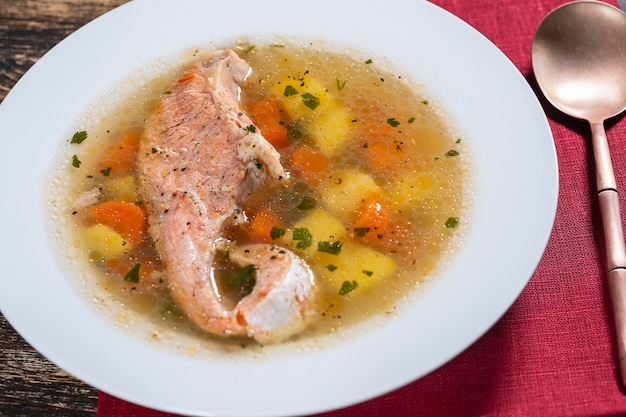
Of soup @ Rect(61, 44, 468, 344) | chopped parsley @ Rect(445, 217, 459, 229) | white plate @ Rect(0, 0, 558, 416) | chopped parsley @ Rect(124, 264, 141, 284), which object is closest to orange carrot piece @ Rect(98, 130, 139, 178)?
soup @ Rect(61, 44, 468, 344)

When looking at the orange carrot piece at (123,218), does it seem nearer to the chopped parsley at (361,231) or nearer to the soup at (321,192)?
the soup at (321,192)

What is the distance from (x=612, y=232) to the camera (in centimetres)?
224

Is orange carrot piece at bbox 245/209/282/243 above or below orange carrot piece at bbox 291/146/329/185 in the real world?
below

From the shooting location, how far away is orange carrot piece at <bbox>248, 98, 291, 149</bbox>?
2516 mm

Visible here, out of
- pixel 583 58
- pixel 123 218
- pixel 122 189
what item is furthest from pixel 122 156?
pixel 583 58

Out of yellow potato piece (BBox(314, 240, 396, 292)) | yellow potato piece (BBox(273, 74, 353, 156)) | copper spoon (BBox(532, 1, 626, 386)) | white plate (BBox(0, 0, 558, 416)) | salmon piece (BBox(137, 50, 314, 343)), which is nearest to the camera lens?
white plate (BBox(0, 0, 558, 416))

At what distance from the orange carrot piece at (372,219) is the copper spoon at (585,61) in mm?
860

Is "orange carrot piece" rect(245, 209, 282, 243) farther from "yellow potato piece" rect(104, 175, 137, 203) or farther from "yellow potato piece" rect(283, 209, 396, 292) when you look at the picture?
"yellow potato piece" rect(104, 175, 137, 203)

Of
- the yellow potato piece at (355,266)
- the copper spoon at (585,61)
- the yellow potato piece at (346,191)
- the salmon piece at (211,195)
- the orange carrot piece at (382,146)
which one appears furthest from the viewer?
the copper spoon at (585,61)

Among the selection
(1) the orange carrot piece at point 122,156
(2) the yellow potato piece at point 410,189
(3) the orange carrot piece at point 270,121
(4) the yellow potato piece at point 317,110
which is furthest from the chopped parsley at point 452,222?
(1) the orange carrot piece at point 122,156

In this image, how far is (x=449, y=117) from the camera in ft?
7.85

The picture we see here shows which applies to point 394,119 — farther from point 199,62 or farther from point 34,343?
point 34,343

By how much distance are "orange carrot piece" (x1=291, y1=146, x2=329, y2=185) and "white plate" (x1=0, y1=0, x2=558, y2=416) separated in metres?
0.48

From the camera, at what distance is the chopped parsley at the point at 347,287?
2055 millimetres
